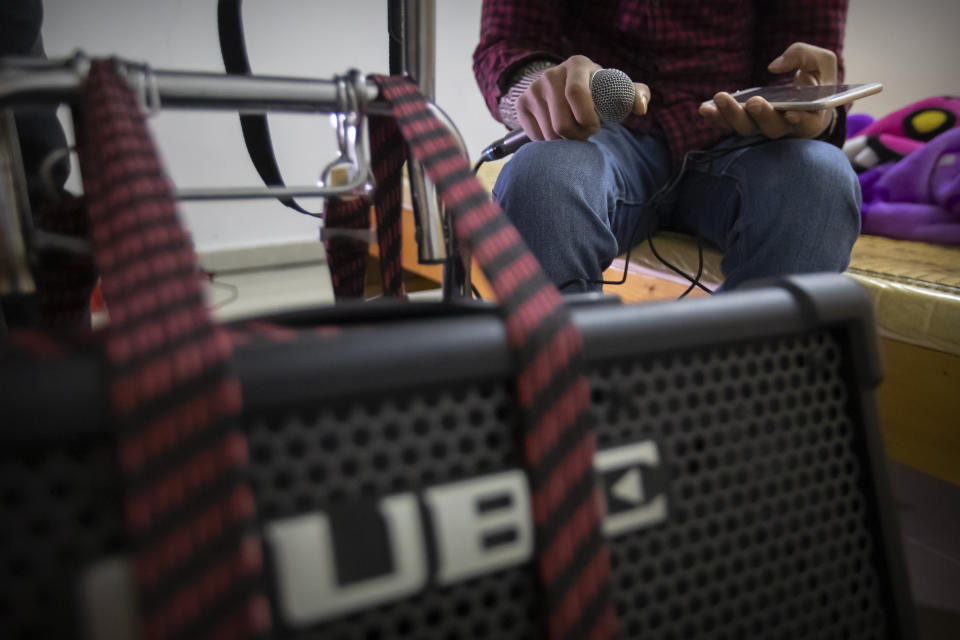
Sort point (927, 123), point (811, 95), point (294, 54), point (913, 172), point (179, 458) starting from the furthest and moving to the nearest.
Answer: point (294, 54) < point (927, 123) < point (913, 172) < point (811, 95) < point (179, 458)

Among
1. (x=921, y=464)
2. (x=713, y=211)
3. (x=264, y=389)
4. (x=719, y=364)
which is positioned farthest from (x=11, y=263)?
(x=921, y=464)

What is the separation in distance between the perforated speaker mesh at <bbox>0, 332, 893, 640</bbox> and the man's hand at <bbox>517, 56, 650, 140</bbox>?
1.15 feet

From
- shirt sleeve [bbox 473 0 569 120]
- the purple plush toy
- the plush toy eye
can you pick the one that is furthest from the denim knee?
the plush toy eye

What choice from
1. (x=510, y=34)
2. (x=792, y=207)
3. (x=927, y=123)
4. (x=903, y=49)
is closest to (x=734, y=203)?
(x=792, y=207)

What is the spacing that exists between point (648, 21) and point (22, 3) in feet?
2.47

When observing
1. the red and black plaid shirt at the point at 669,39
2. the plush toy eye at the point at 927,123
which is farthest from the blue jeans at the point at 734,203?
the plush toy eye at the point at 927,123

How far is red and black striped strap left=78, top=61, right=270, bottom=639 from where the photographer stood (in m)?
0.16

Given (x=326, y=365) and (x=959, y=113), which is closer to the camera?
(x=326, y=365)

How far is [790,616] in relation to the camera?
26cm

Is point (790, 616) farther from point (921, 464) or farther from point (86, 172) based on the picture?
point (921, 464)

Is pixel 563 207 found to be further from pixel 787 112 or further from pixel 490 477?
pixel 490 477

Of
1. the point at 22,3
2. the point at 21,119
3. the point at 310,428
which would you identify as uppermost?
the point at 22,3

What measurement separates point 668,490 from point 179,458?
18 cm

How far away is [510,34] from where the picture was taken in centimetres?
83
